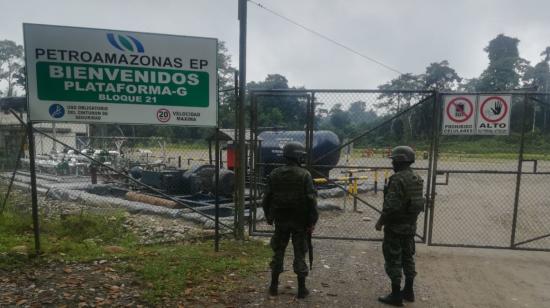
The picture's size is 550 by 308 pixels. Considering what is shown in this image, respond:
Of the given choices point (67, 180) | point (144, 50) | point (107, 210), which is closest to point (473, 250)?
point (144, 50)

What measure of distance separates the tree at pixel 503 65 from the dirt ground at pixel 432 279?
176ft

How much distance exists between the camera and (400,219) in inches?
157

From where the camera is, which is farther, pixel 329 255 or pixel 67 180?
pixel 67 180

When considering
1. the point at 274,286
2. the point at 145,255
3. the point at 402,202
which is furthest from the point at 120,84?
the point at 402,202

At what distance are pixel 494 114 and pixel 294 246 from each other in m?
3.57

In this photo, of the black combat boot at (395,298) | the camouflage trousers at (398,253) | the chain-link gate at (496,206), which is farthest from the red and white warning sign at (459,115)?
the black combat boot at (395,298)

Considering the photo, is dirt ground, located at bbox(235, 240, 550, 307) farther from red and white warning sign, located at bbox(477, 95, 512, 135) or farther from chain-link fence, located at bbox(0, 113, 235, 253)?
red and white warning sign, located at bbox(477, 95, 512, 135)

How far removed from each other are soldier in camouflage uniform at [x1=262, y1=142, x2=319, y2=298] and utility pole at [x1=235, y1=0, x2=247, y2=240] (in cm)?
174

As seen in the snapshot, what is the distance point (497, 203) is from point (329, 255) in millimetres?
7906

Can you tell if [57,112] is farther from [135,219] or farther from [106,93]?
[135,219]

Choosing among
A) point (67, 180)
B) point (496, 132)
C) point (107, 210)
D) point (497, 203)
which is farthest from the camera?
point (67, 180)

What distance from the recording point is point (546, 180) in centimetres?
1772

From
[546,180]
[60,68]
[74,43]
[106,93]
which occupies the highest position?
[74,43]

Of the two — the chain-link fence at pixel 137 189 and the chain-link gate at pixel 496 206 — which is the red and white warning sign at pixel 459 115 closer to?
the chain-link gate at pixel 496 206
